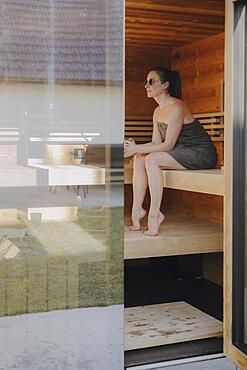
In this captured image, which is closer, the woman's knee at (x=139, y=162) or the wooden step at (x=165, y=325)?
the wooden step at (x=165, y=325)

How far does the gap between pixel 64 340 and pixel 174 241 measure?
52.6 inches

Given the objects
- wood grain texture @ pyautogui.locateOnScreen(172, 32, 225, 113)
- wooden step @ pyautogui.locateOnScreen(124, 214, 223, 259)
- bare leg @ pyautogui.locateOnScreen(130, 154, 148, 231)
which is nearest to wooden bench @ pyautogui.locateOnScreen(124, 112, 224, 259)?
wooden step @ pyautogui.locateOnScreen(124, 214, 223, 259)

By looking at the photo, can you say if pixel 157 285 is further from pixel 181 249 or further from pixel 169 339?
pixel 169 339

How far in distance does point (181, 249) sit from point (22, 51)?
78.3 inches

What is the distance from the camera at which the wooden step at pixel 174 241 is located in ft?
12.3

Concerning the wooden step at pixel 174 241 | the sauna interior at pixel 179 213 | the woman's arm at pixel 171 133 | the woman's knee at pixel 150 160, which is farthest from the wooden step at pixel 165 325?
the woman's arm at pixel 171 133

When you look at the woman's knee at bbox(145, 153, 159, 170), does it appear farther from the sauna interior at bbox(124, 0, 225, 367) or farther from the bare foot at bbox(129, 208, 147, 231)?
the bare foot at bbox(129, 208, 147, 231)

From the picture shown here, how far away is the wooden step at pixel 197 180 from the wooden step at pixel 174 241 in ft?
1.27

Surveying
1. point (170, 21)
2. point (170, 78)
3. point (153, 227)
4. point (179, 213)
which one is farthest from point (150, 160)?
point (179, 213)

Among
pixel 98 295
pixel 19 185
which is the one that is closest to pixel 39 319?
pixel 98 295

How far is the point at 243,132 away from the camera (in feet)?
10.3

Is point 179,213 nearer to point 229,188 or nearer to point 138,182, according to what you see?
point 138,182

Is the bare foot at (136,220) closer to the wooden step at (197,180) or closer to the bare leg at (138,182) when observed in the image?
the bare leg at (138,182)

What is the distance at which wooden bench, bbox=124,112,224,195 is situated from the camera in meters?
3.66
